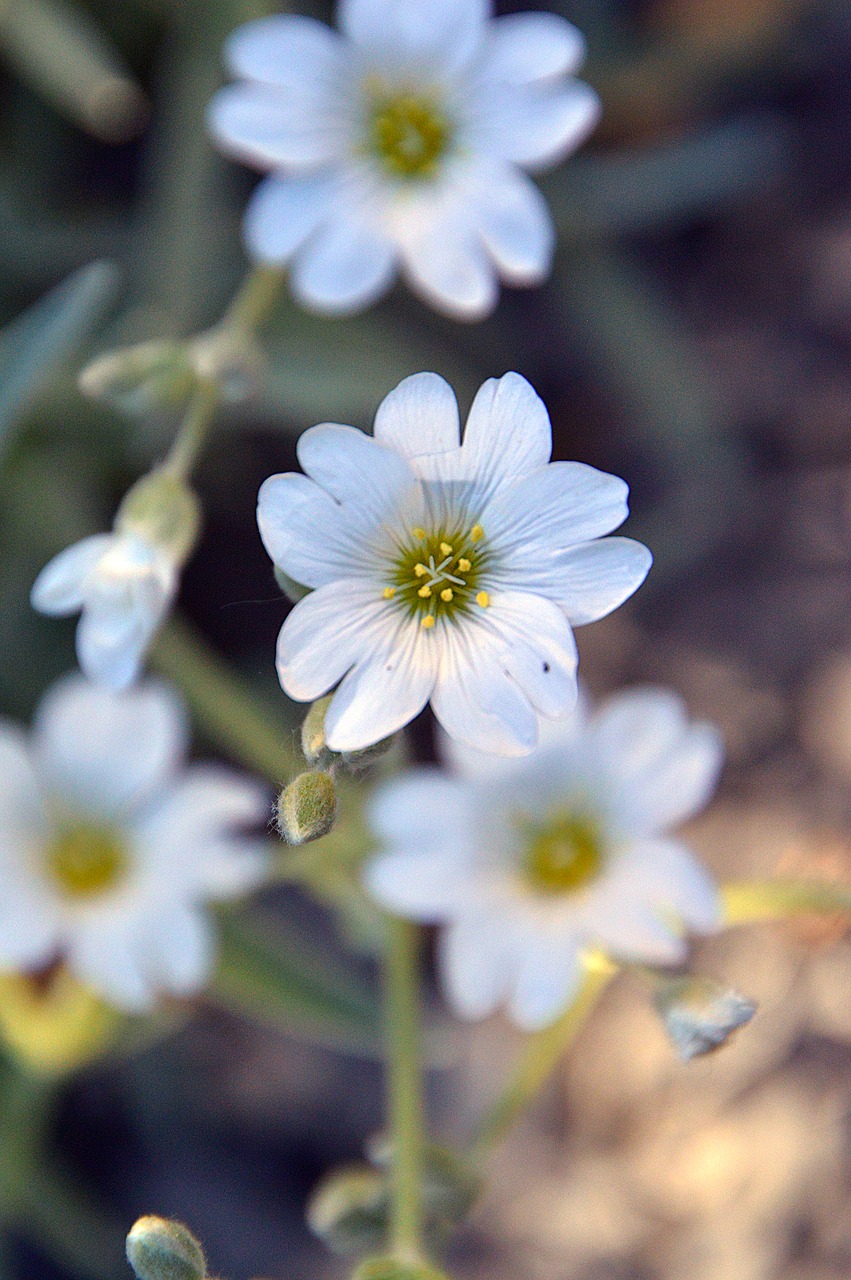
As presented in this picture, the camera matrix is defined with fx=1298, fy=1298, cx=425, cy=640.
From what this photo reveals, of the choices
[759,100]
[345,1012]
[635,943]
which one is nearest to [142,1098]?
[345,1012]

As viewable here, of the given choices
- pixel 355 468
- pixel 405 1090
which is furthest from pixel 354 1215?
pixel 355 468

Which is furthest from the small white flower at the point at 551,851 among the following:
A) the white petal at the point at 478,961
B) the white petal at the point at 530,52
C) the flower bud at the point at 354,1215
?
the white petal at the point at 530,52

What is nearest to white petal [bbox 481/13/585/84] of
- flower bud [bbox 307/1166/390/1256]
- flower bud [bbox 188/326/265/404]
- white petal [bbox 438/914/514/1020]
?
flower bud [bbox 188/326/265/404]

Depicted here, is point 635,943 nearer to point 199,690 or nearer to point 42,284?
point 199,690

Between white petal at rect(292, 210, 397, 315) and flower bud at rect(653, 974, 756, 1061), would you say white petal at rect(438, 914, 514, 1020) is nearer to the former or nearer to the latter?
flower bud at rect(653, 974, 756, 1061)

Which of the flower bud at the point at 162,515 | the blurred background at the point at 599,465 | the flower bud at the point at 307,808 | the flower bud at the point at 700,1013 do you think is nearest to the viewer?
the flower bud at the point at 307,808

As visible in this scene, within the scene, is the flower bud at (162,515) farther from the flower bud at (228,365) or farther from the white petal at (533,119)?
the white petal at (533,119)

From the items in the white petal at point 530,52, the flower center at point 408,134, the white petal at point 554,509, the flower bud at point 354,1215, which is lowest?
the flower bud at point 354,1215
